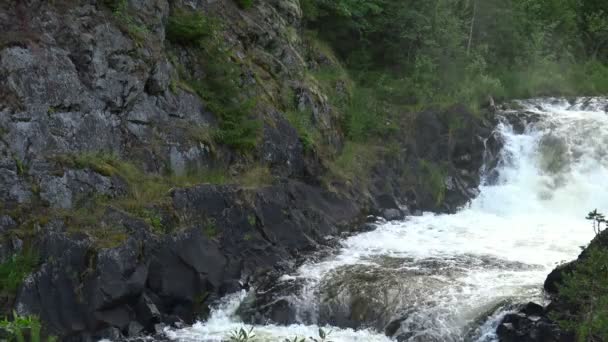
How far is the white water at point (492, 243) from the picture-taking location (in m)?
11.9

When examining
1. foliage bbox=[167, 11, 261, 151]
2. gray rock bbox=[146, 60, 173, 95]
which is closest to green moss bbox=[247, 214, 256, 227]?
foliage bbox=[167, 11, 261, 151]

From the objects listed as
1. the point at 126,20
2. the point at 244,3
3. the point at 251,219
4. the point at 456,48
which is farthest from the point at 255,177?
the point at 456,48

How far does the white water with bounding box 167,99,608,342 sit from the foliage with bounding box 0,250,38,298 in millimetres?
2604

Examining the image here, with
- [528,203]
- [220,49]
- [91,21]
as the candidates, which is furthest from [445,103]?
[91,21]

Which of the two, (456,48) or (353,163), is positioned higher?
(456,48)

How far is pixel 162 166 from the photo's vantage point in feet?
47.4

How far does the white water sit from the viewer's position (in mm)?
11856

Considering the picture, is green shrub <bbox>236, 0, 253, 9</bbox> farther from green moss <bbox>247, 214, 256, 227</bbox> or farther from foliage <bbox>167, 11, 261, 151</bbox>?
green moss <bbox>247, 214, 256, 227</bbox>

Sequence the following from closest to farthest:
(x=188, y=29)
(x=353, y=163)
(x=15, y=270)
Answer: (x=15, y=270)
(x=188, y=29)
(x=353, y=163)

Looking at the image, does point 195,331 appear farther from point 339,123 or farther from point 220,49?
point 339,123

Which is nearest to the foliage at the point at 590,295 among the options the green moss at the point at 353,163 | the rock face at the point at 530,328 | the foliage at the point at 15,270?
the rock face at the point at 530,328

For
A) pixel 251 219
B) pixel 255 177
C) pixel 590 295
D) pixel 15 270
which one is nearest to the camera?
pixel 590 295

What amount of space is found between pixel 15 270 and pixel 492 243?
36.0ft

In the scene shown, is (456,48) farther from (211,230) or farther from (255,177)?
(211,230)
